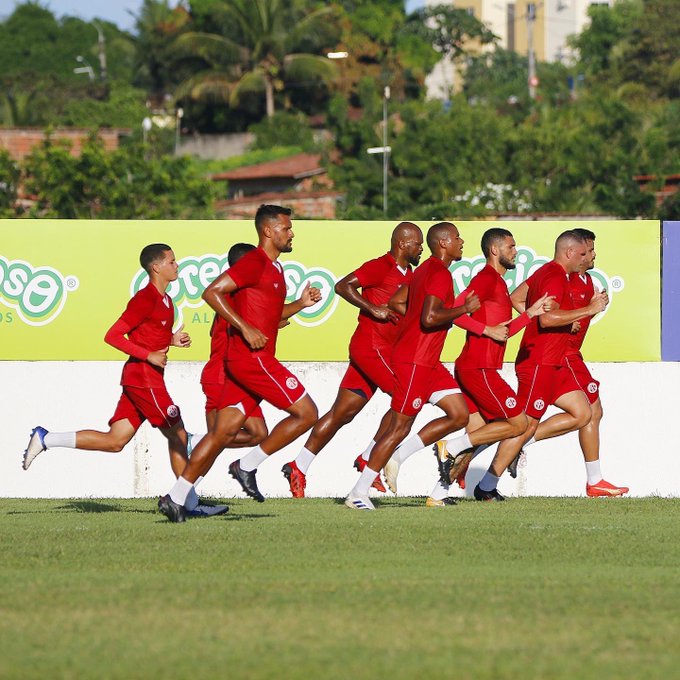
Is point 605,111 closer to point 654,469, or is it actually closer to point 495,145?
point 495,145

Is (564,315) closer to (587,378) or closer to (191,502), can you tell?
(587,378)

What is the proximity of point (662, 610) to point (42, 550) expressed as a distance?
3.70 m

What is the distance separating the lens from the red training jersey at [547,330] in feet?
39.0

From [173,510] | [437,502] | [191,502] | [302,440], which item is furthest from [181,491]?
[302,440]

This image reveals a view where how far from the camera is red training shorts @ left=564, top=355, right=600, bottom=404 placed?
12.6 meters

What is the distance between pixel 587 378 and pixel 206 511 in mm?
3620

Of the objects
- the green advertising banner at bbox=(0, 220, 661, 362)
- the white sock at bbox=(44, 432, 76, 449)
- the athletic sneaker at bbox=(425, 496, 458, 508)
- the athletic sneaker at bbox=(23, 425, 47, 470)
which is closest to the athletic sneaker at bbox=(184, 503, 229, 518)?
the white sock at bbox=(44, 432, 76, 449)

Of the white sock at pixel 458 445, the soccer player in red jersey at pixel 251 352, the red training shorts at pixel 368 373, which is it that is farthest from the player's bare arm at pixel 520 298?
the soccer player in red jersey at pixel 251 352

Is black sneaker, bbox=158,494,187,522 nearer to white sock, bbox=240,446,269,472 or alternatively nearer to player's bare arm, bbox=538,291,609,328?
white sock, bbox=240,446,269,472

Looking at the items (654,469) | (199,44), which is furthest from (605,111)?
(654,469)

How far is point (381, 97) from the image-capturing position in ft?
236

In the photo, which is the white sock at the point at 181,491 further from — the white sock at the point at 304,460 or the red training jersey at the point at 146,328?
the white sock at the point at 304,460

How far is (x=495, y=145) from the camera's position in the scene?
54.4m

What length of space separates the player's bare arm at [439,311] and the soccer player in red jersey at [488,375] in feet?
2.40
